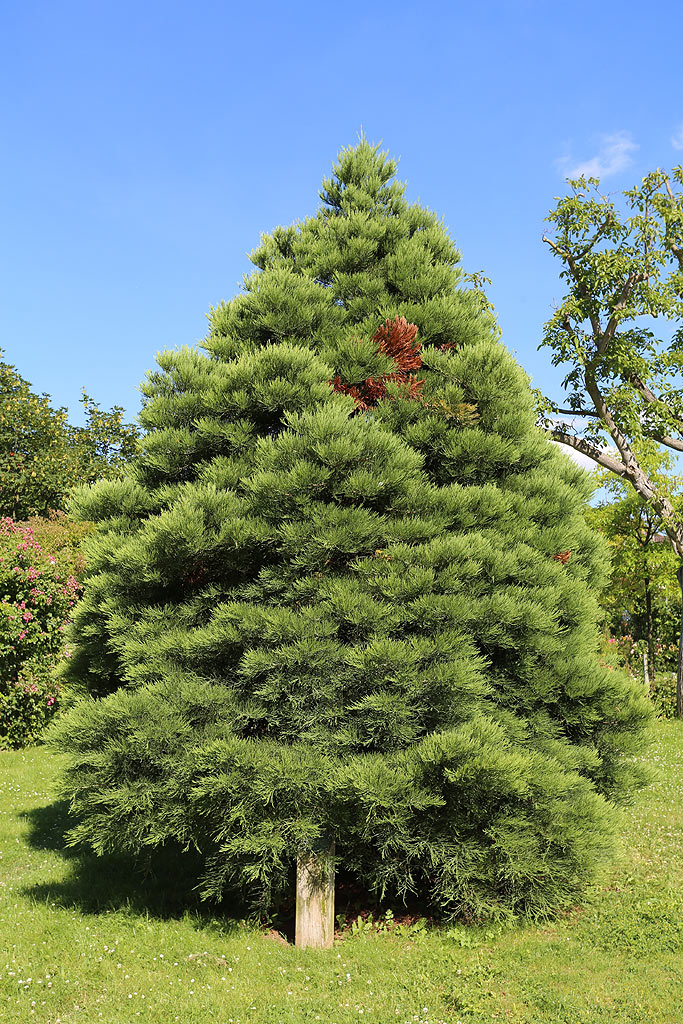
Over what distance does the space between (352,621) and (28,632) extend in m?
9.58

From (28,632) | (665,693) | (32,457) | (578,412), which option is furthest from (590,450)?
(32,457)

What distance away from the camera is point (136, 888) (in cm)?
668

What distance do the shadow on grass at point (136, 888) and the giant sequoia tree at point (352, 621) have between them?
42cm

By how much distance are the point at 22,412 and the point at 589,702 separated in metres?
19.7

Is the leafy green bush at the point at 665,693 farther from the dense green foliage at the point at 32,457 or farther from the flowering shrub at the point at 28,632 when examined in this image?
the dense green foliage at the point at 32,457

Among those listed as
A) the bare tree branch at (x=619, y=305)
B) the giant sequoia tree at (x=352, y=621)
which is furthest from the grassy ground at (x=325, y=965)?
the bare tree branch at (x=619, y=305)

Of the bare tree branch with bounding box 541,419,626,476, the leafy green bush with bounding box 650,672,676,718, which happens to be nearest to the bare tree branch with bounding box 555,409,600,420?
the bare tree branch with bounding box 541,419,626,476

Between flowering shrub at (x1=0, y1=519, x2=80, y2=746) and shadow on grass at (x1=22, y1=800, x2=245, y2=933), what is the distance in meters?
5.67

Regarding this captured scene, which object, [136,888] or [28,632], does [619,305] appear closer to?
[28,632]

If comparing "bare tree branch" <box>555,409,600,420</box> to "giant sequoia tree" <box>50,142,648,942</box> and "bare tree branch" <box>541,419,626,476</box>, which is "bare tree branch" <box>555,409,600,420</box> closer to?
"bare tree branch" <box>541,419,626,476</box>

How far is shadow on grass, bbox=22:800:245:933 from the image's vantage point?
6238 mm

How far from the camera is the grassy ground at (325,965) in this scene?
15.6 feet

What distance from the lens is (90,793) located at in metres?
5.68

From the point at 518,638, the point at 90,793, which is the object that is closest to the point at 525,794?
the point at 518,638
